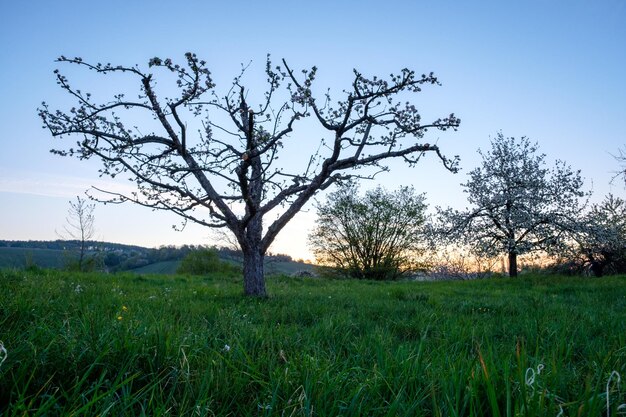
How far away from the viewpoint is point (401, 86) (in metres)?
9.73

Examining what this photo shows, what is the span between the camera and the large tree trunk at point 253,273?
1079 cm

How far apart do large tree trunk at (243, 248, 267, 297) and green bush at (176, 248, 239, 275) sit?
87.2 ft

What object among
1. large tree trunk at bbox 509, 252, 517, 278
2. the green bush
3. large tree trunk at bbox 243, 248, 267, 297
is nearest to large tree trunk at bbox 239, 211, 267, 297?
large tree trunk at bbox 243, 248, 267, 297

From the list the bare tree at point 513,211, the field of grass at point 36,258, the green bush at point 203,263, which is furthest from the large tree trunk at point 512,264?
the field of grass at point 36,258

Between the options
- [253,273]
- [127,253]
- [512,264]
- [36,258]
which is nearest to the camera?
[253,273]

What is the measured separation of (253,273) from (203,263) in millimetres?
28237

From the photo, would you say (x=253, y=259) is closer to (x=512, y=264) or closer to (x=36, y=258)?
(x=512, y=264)

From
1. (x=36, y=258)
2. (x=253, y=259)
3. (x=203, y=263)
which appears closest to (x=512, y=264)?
(x=253, y=259)

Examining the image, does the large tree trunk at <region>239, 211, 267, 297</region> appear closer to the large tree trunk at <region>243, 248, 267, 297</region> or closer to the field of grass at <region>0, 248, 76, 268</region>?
the large tree trunk at <region>243, 248, 267, 297</region>

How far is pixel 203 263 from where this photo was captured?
3756cm

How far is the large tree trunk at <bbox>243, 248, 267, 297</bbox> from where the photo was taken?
1079 cm

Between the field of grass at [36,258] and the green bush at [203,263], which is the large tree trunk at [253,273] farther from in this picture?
the green bush at [203,263]

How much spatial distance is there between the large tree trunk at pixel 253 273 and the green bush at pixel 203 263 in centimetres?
2657

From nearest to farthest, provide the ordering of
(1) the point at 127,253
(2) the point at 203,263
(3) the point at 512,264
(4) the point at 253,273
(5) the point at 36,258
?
(4) the point at 253,273 → (3) the point at 512,264 → (5) the point at 36,258 → (2) the point at 203,263 → (1) the point at 127,253
